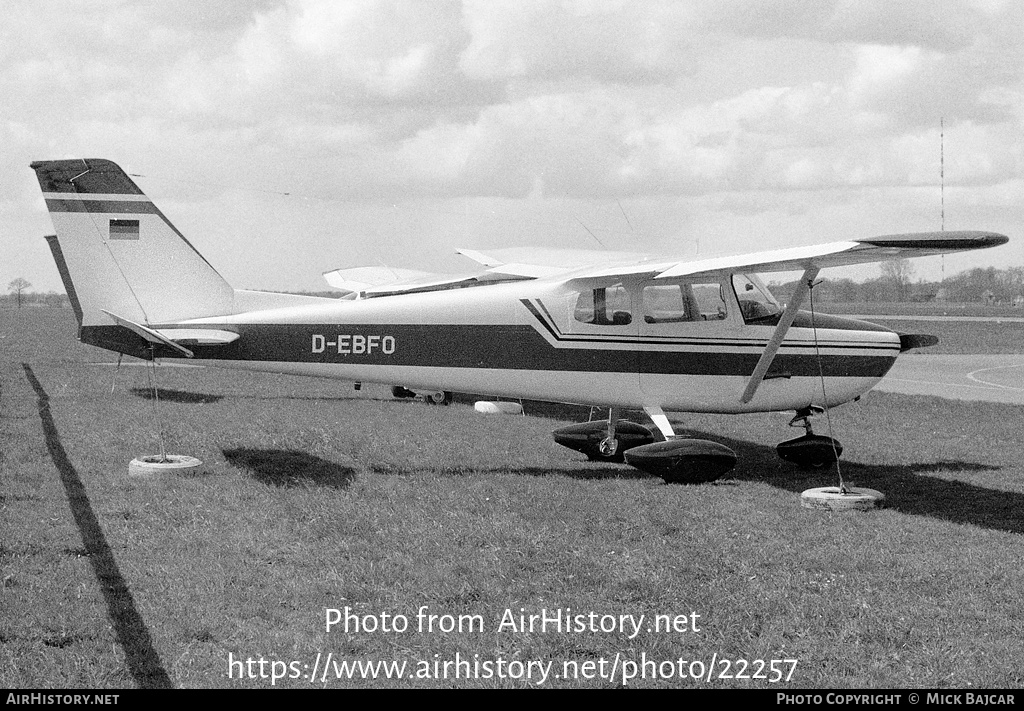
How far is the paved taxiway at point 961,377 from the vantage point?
21234 millimetres

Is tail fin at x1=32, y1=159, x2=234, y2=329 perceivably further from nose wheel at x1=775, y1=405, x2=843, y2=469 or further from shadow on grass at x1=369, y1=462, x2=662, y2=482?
nose wheel at x1=775, y1=405, x2=843, y2=469

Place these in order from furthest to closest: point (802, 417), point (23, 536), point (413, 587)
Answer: point (802, 417), point (23, 536), point (413, 587)

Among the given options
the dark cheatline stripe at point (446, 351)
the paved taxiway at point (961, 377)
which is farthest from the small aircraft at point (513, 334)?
the paved taxiway at point (961, 377)

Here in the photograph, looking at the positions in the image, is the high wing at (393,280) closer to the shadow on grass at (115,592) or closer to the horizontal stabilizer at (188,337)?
the horizontal stabilizer at (188,337)

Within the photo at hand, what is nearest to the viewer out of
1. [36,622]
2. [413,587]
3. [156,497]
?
[36,622]

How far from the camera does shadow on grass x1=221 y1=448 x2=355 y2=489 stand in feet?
32.8

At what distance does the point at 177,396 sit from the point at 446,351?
9389 millimetres

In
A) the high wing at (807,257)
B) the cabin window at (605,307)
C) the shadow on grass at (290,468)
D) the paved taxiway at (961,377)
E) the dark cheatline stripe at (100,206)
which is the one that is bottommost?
the paved taxiway at (961,377)

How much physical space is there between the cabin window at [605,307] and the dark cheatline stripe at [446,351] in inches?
12.6
